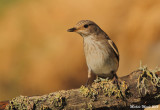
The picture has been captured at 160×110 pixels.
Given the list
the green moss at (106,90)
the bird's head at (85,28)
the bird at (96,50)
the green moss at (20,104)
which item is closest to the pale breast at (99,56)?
the bird at (96,50)

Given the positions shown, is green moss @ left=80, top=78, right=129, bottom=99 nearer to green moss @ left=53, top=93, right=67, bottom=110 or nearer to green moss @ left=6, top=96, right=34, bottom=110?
green moss @ left=53, top=93, right=67, bottom=110

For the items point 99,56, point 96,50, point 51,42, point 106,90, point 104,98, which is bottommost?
point 104,98

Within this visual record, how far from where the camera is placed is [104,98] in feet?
11.9

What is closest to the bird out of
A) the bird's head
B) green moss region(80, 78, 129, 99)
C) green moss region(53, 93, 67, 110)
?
the bird's head

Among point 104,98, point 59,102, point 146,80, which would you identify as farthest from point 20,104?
point 146,80

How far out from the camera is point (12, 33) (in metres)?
7.76

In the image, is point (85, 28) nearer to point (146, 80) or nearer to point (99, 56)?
point (99, 56)

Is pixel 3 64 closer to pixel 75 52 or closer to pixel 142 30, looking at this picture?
pixel 75 52

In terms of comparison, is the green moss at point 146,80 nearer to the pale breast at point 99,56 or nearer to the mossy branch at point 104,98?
the mossy branch at point 104,98

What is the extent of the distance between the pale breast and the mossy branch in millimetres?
960

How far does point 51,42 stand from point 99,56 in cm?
327

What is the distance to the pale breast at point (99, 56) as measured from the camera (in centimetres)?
454

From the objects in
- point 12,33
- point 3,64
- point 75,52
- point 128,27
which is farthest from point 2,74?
point 128,27

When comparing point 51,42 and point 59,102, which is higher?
point 51,42
